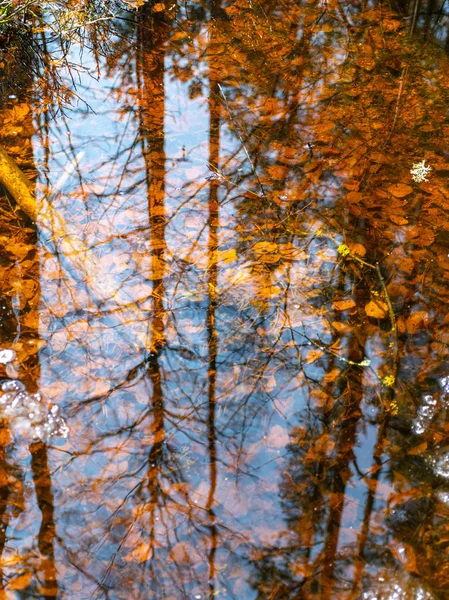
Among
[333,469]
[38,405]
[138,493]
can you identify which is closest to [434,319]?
[333,469]

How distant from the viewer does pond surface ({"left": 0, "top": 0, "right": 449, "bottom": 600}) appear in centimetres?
215

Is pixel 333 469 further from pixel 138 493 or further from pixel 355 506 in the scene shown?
pixel 138 493

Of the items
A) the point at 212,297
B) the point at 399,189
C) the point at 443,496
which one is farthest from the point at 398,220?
the point at 443,496

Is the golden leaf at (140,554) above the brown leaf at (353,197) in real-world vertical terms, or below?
below

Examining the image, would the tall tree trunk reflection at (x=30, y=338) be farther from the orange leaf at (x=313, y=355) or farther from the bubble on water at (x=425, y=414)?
the bubble on water at (x=425, y=414)

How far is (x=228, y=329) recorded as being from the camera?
9.45ft

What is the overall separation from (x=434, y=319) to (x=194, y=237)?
1435 mm

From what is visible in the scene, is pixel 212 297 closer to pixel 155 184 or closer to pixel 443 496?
pixel 155 184

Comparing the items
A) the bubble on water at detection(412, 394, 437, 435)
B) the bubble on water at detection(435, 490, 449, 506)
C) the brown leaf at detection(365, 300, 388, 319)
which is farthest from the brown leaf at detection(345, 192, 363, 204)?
the bubble on water at detection(435, 490, 449, 506)

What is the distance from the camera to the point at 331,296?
302 centimetres

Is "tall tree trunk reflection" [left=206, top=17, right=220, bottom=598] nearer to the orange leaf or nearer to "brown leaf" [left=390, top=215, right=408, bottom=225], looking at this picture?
the orange leaf

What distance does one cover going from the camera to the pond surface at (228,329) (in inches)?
84.6

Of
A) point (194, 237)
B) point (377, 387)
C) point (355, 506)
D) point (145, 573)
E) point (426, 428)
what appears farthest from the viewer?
point (194, 237)

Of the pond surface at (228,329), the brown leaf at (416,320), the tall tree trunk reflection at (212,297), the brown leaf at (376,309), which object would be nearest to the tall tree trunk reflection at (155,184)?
the pond surface at (228,329)
